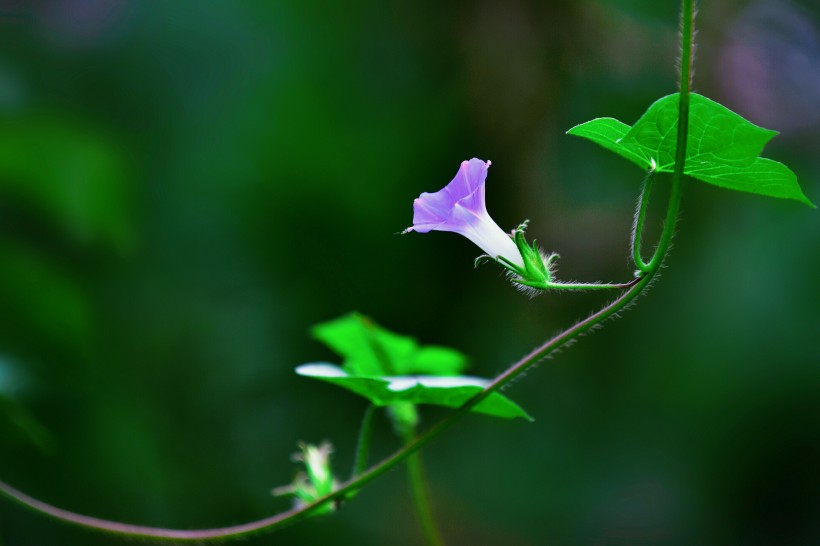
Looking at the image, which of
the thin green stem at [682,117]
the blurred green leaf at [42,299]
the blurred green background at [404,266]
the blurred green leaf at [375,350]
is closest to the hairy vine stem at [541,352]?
the thin green stem at [682,117]

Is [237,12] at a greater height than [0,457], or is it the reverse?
[237,12]

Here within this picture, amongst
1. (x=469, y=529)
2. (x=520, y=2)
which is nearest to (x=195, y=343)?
(x=469, y=529)

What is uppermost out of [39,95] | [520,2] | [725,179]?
[520,2]

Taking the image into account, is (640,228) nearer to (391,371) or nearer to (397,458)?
(397,458)

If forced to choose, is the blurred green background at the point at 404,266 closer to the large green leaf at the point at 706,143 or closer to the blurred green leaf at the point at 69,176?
the blurred green leaf at the point at 69,176

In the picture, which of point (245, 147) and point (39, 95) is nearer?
point (39, 95)

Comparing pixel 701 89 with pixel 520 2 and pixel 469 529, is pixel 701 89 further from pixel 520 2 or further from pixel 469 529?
pixel 469 529

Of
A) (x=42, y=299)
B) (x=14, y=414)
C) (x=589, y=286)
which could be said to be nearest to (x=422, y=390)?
(x=589, y=286)
